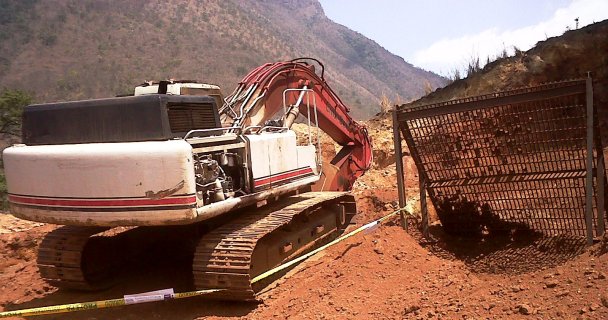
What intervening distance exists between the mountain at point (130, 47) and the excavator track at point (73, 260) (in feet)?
126

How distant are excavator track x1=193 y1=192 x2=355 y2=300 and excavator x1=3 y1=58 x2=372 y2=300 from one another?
13mm

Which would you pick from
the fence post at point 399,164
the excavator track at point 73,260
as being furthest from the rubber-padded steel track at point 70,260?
the fence post at point 399,164

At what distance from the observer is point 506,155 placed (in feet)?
18.4

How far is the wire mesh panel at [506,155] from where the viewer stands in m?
5.29

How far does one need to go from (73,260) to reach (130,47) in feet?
165

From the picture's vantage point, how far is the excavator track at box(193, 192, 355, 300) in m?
4.75

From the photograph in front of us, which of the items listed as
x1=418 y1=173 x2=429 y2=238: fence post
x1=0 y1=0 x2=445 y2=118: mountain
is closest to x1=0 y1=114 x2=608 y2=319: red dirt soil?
x1=418 y1=173 x2=429 y2=238: fence post

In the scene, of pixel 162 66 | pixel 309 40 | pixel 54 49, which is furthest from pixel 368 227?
pixel 309 40

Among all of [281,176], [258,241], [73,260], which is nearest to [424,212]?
[281,176]

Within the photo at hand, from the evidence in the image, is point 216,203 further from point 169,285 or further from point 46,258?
point 46,258

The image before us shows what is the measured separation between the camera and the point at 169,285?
5.88 metres

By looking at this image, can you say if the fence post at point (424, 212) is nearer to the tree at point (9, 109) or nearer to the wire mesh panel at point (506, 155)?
the wire mesh panel at point (506, 155)

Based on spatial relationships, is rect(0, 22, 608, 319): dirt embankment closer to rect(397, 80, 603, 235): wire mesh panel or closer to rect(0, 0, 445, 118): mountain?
rect(397, 80, 603, 235): wire mesh panel

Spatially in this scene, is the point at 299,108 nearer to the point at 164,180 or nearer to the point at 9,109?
the point at 164,180
